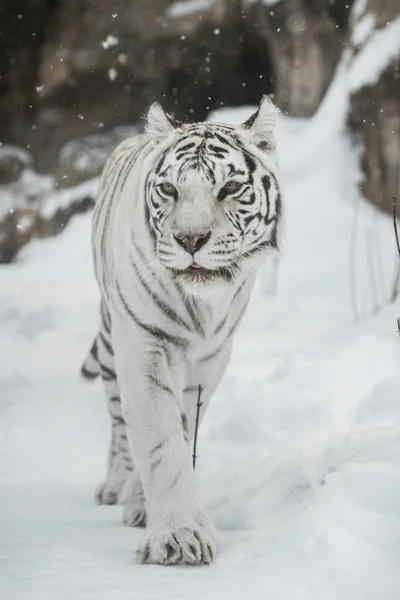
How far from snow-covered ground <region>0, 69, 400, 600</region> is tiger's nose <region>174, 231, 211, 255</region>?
2.06 feet

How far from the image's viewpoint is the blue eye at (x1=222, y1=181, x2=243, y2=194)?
7.54ft

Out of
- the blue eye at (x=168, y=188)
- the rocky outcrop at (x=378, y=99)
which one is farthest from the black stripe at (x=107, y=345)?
the rocky outcrop at (x=378, y=99)

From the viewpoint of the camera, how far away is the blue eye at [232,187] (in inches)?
90.4

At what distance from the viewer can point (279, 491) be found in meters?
2.39

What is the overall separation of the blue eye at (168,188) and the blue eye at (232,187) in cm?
12

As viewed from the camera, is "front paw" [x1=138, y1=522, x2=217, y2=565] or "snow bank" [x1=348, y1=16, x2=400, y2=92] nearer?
"front paw" [x1=138, y1=522, x2=217, y2=565]

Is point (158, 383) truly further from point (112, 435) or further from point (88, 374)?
point (88, 374)

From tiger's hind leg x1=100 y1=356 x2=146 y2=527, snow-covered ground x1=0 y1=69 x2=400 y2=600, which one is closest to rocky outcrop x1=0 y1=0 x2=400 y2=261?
snow-covered ground x1=0 y1=69 x2=400 y2=600

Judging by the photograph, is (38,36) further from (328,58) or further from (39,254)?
(328,58)

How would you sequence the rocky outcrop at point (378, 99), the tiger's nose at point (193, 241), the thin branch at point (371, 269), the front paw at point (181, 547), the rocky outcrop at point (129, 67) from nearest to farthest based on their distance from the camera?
the front paw at point (181, 547), the tiger's nose at point (193, 241), the thin branch at point (371, 269), the rocky outcrop at point (378, 99), the rocky outcrop at point (129, 67)

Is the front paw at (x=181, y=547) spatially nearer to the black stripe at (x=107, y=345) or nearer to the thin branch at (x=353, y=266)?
the black stripe at (x=107, y=345)

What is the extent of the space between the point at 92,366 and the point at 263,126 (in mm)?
1323

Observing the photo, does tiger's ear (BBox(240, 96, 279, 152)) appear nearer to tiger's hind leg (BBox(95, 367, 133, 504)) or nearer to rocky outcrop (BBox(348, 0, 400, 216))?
tiger's hind leg (BBox(95, 367, 133, 504))

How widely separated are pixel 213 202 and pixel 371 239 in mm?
3874
